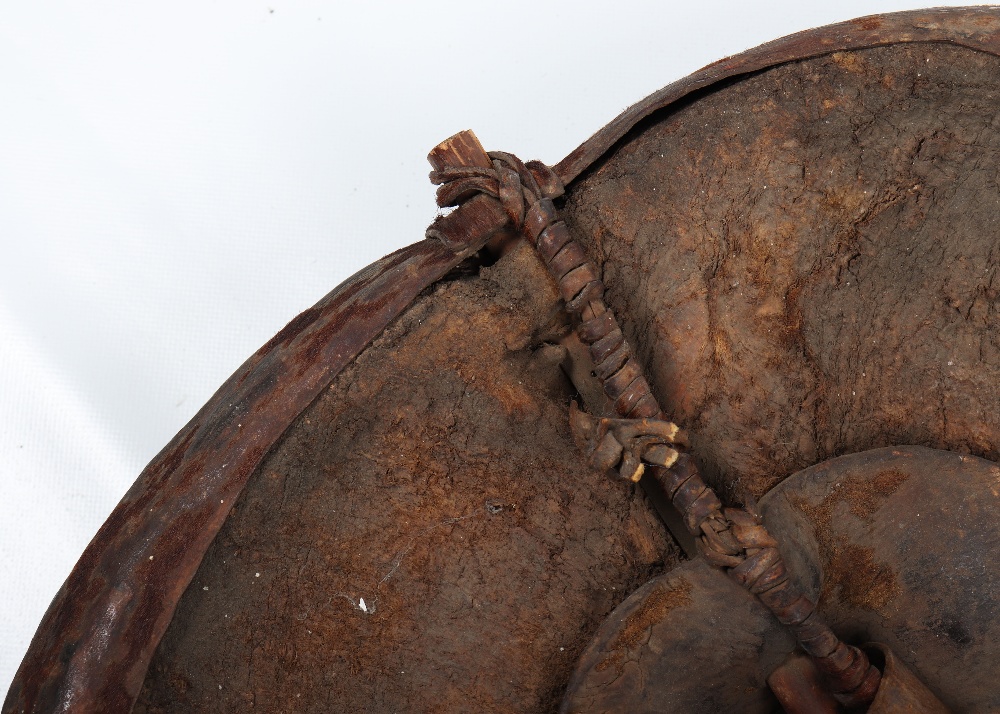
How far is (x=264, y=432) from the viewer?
1.52m

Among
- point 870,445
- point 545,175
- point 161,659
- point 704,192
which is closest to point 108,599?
point 161,659

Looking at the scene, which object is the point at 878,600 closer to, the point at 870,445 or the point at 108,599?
the point at 870,445

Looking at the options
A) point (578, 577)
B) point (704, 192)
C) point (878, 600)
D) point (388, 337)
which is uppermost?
point (388, 337)

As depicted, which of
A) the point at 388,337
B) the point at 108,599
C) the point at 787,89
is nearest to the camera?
the point at 108,599

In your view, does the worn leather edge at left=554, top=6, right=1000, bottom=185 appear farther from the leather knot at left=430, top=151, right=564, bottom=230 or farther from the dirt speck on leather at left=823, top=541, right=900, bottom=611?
the dirt speck on leather at left=823, top=541, right=900, bottom=611

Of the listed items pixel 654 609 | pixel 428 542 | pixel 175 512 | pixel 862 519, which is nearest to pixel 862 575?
pixel 862 519

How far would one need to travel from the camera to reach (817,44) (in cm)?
171

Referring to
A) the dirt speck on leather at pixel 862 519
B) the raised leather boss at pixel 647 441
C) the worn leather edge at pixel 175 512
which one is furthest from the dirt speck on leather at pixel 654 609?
the worn leather edge at pixel 175 512

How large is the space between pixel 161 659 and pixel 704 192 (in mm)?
1173

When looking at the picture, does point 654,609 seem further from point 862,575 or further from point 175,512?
point 175,512

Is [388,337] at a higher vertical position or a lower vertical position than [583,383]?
higher

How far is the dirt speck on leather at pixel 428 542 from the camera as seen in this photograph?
154 centimetres

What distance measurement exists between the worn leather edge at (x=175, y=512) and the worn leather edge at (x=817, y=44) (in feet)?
1.03

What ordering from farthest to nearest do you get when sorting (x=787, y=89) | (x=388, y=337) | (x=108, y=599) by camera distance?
(x=787, y=89) < (x=388, y=337) < (x=108, y=599)
